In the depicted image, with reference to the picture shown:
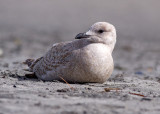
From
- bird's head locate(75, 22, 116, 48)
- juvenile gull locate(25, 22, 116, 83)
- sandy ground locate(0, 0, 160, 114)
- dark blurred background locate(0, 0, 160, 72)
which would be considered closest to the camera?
sandy ground locate(0, 0, 160, 114)

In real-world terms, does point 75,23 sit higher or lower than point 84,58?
higher

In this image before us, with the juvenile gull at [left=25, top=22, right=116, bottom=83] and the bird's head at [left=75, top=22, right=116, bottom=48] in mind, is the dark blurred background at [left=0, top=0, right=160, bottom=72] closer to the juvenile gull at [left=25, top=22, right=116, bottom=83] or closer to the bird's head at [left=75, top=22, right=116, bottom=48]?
the bird's head at [left=75, top=22, right=116, bottom=48]

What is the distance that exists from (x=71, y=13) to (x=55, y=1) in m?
2.98

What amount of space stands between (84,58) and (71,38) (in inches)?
441

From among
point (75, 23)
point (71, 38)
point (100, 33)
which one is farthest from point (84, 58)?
point (75, 23)

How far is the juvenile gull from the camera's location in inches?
247

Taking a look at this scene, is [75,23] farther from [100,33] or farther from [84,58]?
[84,58]

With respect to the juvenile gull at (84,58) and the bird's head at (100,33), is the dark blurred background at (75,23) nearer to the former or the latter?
the bird's head at (100,33)

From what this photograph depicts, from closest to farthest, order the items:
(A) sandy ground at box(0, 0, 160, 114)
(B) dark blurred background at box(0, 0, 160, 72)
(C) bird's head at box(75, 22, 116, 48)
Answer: (A) sandy ground at box(0, 0, 160, 114)
(C) bird's head at box(75, 22, 116, 48)
(B) dark blurred background at box(0, 0, 160, 72)

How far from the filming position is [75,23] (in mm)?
23406

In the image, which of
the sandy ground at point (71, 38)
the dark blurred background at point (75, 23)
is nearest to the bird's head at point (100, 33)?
the sandy ground at point (71, 38)

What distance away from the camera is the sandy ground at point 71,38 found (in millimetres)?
4578

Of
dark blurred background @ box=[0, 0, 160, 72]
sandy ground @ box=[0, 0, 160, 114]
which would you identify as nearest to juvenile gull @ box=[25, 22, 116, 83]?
sandy ground @ box=[0, 0, 160, 114]

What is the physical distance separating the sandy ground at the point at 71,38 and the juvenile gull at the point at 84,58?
182 millimetres
